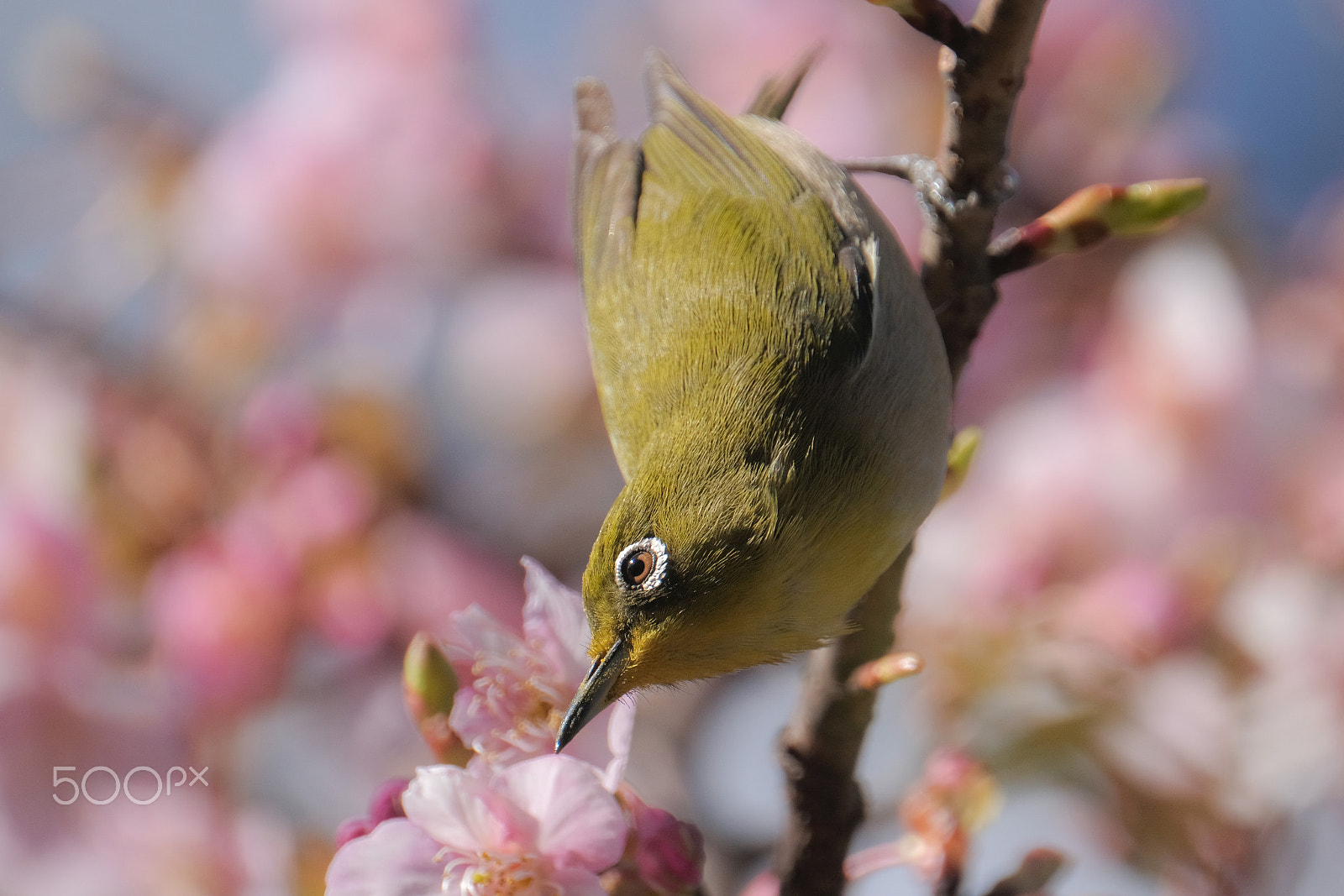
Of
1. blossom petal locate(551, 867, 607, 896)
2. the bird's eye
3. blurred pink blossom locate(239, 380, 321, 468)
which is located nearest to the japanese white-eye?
the bird's eye

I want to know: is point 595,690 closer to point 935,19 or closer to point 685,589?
point 685,589

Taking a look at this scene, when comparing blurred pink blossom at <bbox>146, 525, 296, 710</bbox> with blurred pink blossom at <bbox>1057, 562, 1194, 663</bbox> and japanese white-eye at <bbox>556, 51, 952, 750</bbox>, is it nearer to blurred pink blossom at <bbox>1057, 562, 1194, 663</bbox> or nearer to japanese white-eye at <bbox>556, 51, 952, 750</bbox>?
japanese white-eye at <bbox>556, 51, 952, 750</bbox>

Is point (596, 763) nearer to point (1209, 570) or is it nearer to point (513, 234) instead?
point (1209, 570)

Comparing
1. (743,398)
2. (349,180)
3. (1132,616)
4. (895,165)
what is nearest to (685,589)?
(743,398)

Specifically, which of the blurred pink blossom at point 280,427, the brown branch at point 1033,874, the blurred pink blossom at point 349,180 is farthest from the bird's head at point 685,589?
the blurred pink blossom at point 349,180

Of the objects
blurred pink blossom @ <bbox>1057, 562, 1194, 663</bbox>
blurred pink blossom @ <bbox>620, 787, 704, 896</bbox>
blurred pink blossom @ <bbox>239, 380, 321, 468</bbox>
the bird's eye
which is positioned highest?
the bird's eye
